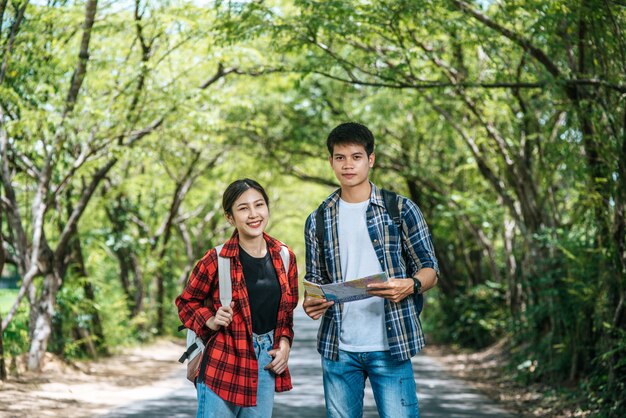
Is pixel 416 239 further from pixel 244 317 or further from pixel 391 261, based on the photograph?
pixel 244 317

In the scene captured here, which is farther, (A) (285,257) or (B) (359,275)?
(A) (285,257)

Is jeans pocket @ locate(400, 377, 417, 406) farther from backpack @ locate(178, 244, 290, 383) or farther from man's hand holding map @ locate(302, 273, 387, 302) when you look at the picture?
backpack @ locate(178, 244, 290, 383)

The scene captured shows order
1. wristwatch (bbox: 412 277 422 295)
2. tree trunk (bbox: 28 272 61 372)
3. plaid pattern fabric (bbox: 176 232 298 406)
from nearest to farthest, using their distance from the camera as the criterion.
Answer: wristwatch (bbox: 412 277 422 295)
plaid pattern fabric (bbox: 176 232 298 406)
tree trunk (bbox: 28 272 61 372)

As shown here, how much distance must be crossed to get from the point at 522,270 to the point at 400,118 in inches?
291

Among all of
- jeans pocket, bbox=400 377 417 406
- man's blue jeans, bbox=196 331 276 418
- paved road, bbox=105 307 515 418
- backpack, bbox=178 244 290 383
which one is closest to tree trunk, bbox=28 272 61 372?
paved road, bbox=105 307 515 418

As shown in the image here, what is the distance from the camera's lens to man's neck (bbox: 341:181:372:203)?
415cm

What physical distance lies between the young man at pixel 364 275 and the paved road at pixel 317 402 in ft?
15.3

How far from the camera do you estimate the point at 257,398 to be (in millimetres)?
4098

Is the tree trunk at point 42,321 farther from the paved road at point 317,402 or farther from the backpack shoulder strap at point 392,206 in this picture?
the backpack shoulder strap at point 392,206

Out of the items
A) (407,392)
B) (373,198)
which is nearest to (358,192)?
(373,198)

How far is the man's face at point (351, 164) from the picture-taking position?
13.4ft

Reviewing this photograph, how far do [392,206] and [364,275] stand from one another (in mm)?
372

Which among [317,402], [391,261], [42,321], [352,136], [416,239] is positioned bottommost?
[317,402]

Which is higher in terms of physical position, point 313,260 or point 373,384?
point 313,260
